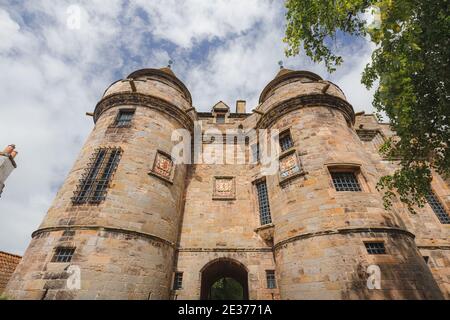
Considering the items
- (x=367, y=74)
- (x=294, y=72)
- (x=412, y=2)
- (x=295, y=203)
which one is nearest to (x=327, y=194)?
(x=295, y=203)

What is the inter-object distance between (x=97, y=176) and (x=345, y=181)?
11099 millimetres

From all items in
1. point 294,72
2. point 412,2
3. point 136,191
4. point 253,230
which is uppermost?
point 294,72

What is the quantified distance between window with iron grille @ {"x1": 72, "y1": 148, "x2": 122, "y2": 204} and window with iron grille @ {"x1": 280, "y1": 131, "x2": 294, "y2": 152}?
28.2ft

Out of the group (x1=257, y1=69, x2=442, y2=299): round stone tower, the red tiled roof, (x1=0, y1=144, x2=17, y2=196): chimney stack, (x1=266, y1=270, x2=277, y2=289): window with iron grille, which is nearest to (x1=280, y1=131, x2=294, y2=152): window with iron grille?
(x1=257, y1=69, x2=442, y2=299): round stone tower

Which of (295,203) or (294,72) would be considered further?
(294,72)

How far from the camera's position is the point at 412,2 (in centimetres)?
563

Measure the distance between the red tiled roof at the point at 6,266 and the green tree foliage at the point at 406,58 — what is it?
16.9 meters

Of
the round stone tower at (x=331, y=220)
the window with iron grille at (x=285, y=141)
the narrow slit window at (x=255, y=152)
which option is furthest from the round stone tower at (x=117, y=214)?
the window with iron grille at (x=285, y=141)

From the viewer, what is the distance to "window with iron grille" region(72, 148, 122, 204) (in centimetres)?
912

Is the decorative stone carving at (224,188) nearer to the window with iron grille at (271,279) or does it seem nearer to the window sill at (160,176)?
the window sill at (160,176)

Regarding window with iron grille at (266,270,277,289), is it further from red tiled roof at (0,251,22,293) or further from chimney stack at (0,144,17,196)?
chimney stack at (0,144,17,196)

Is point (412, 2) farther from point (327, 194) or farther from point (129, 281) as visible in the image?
point (129, 281)
